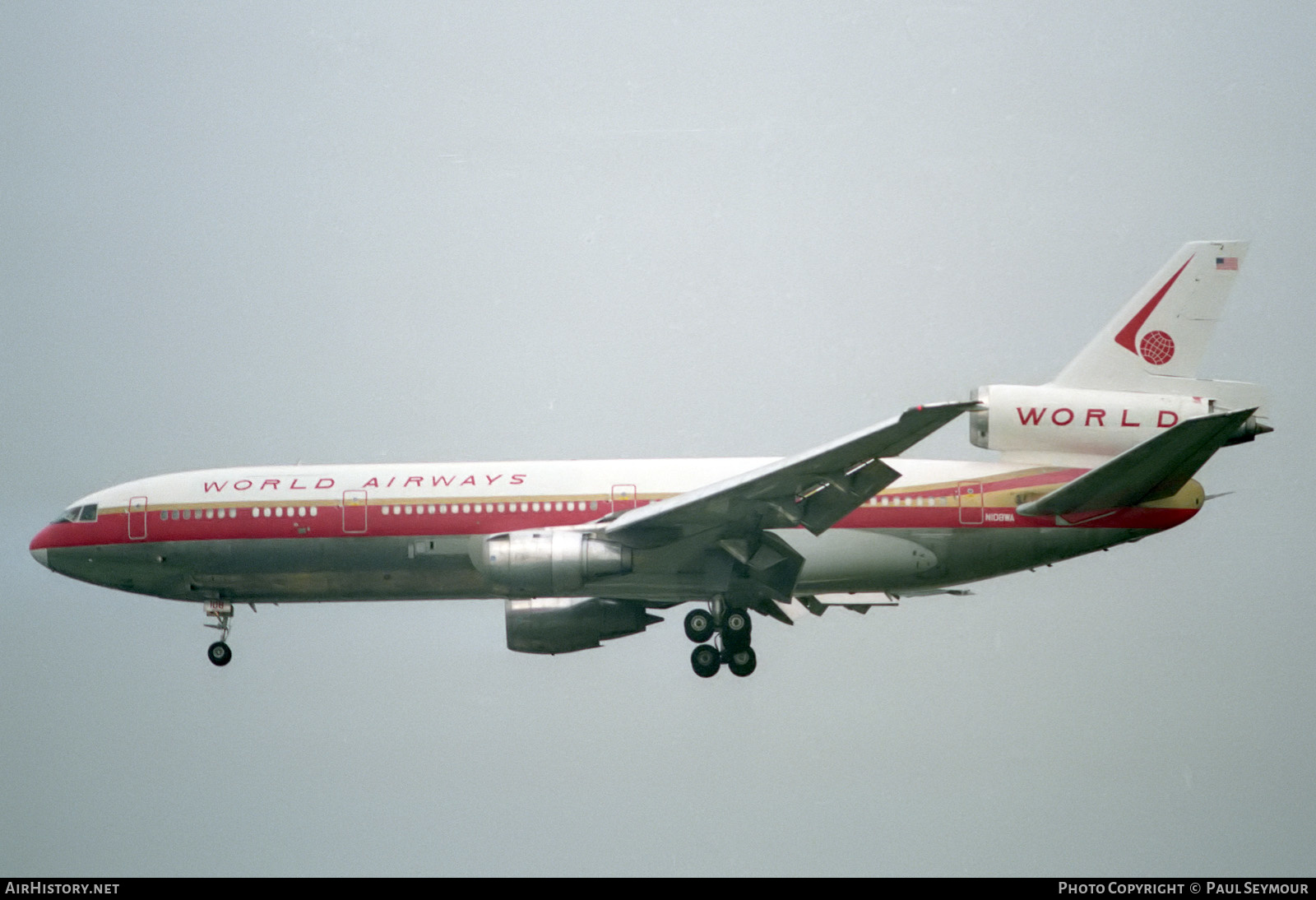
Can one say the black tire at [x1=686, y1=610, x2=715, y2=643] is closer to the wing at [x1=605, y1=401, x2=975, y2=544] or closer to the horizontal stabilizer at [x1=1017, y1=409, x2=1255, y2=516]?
the wing at [x1=605, y1=401, x2=975, y2=544]

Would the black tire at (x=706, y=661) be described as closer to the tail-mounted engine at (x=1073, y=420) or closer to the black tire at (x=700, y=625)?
the black tire at (x=700, y=625)

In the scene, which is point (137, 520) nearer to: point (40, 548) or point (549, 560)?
point (40, 548)

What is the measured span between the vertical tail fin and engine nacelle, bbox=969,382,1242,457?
2.57ft

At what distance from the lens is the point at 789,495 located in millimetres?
28047

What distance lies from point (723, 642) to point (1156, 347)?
9.73 metres

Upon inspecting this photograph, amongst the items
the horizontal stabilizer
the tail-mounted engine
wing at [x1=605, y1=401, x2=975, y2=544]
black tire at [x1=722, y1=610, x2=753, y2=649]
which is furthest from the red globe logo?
black tire at [x1=722, y1=610, x2=753, y2=649]

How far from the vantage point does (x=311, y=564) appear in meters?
32.4

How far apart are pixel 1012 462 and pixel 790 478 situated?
5.29 m

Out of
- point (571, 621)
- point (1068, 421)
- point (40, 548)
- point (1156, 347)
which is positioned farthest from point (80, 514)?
point (1156, 347)

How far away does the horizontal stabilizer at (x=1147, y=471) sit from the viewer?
2680 centimetres

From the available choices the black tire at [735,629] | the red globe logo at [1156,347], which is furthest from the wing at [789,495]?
the red globe logo at [1156,347]
